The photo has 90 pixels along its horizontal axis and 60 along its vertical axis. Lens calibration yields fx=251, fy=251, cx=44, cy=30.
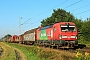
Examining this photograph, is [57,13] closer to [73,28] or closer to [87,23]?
[87,23]

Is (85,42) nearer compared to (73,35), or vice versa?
(73,35)

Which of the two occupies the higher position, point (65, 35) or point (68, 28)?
point (68, 28)

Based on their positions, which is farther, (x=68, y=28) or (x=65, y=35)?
(x=68, y=28)

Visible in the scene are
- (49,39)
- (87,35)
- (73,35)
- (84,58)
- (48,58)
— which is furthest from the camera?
(87,35)

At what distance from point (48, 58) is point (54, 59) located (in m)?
1.25

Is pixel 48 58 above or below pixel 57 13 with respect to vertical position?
below

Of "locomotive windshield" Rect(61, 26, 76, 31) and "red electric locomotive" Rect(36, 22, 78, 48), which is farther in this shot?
"locomotive windshield" Rect(61, 26, 76, 31)

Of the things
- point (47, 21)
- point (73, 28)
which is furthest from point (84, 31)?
point (47, 21)

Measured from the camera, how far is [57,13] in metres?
85.8

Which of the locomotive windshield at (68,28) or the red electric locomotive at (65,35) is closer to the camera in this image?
the red electric locomotive at (65,35)

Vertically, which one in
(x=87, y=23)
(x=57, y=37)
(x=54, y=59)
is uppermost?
(x=87, y=23)

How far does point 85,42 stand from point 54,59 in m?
24.4

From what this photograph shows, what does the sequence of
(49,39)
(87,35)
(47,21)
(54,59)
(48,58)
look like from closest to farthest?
(54,59), (48,58), (49,39), (87,35), (47,21)

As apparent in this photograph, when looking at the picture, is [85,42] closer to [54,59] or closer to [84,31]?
[84,31]
